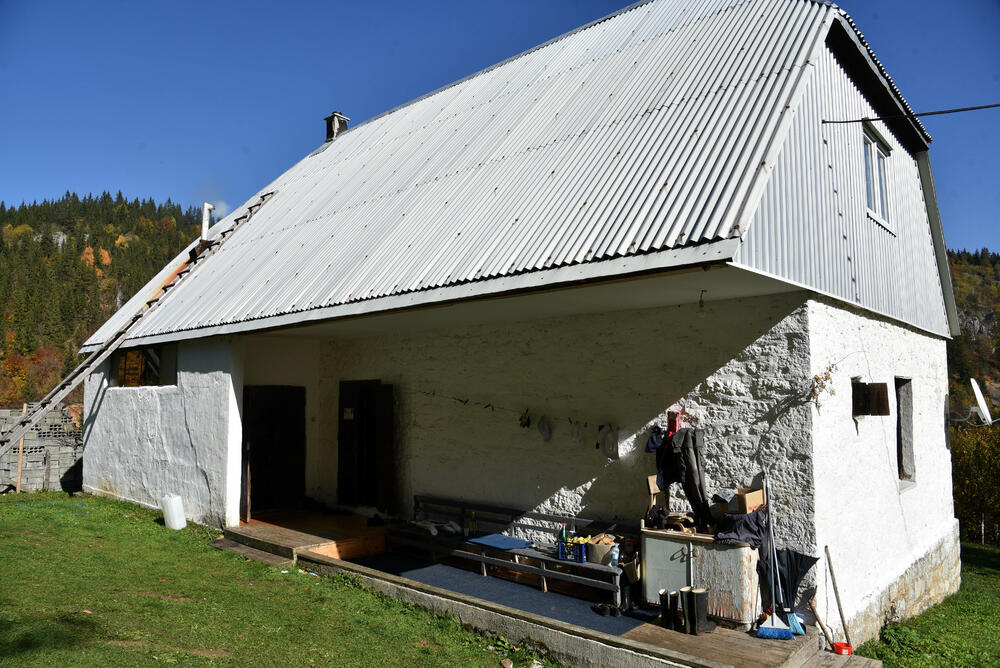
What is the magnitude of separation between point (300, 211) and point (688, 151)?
25.8 feet

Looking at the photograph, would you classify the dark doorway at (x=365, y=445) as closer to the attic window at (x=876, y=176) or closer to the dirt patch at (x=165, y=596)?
the dirt patch at (x=165, y=596)

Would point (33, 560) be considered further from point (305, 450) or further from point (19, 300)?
point (19, 300)

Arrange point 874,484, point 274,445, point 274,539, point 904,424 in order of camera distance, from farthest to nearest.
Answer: point 274,445
point 904,424
point 274,539
point 874,484

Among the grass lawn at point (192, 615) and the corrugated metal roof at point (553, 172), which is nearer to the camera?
the grass lawn at point (192, 615)

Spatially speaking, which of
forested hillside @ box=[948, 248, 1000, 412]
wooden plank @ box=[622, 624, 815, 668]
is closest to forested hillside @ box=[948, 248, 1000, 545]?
forested hillside @ box=[948, 248, 1000, 412]

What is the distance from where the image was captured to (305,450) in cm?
1155

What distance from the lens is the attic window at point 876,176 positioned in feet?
27.7

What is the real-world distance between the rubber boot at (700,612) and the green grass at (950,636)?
1.89m

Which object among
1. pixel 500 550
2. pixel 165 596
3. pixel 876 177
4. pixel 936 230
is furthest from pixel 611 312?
pixel 936 230

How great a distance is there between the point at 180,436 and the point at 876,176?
35.1ft

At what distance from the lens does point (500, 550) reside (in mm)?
7695

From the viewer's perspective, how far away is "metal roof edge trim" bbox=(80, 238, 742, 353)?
5.03 m

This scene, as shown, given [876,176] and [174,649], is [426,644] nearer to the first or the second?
[174,649]

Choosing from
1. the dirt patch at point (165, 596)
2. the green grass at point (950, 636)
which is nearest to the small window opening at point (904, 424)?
the green grass at point (950, 636)
